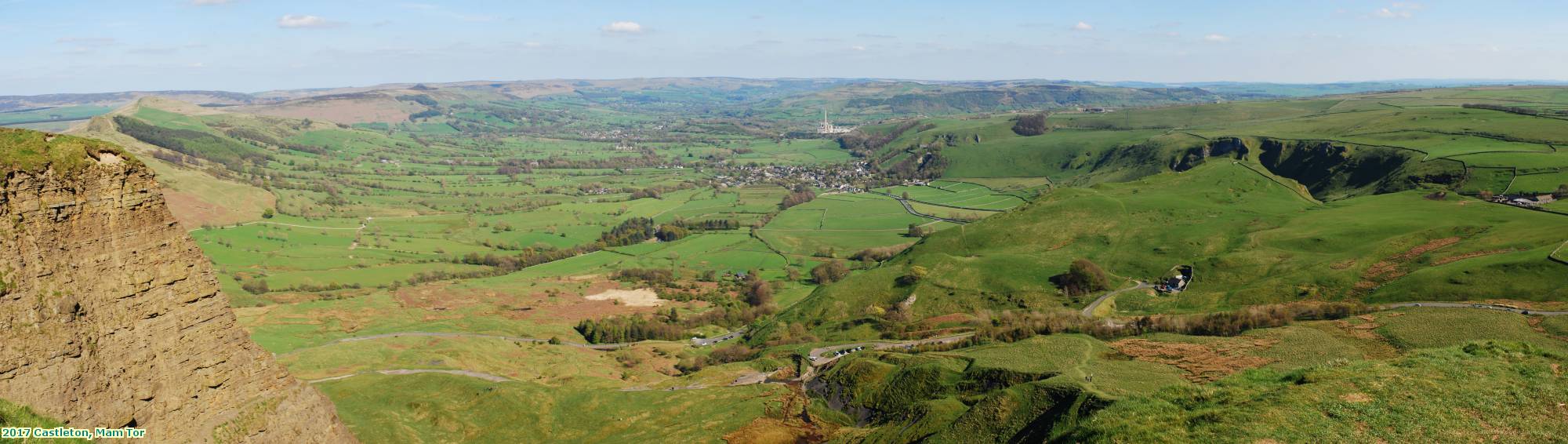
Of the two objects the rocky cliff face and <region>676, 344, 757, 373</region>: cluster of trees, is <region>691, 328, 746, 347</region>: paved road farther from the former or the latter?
the rocky cliff face

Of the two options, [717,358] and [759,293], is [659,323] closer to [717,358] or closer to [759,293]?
[717,358]

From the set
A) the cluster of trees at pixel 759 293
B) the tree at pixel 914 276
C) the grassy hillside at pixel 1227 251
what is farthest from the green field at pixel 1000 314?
the tree at pixel 914 276

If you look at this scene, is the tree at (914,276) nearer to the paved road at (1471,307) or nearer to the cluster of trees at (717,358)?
the cluster of trees at (717,358)

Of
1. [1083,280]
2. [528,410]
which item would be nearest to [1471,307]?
[1083,280]

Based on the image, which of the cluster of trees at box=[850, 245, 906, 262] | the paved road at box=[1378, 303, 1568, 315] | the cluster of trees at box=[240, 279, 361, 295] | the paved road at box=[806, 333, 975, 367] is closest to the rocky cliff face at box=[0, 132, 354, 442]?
the paved road at box=[806, 333, 975, 367]

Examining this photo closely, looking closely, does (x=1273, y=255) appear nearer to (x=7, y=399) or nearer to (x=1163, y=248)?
(x=1163, y=248)

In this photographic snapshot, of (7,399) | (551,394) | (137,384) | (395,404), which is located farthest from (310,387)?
(551,394)
